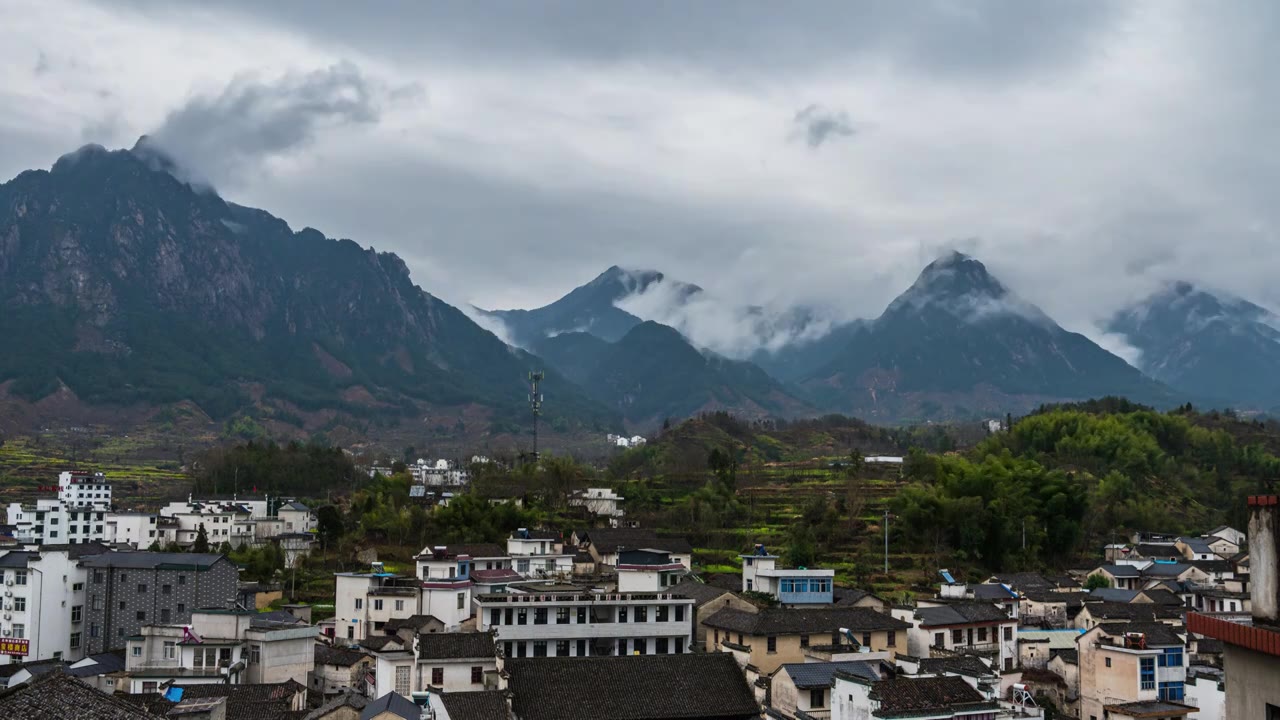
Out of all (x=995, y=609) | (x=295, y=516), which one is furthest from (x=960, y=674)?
(x=295, y=516)

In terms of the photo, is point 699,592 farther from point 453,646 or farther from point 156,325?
point 156,325

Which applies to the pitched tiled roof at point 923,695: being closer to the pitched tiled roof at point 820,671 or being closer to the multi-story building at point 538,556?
the pitched tiled roof at point 820,671

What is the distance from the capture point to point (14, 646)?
39.2 metres

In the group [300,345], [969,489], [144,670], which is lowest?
[144,670]

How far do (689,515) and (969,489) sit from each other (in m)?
14.8

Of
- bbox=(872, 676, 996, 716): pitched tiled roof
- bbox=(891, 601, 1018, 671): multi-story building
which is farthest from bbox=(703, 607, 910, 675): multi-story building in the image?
bbox=(872, 676, 996, 716): pitched tiled roof

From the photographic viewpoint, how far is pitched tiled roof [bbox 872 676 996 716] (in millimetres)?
22453

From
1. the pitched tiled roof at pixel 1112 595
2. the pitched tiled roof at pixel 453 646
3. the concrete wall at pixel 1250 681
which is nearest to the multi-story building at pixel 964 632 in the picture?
the pitched tiled roof at pixel 1112 595

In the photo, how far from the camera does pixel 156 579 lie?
3953 centimetres

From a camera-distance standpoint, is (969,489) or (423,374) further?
(423,374)

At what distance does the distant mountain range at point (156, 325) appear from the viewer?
483ft

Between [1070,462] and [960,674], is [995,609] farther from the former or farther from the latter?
[1070,462]

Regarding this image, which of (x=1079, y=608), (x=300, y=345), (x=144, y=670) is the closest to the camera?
(x=144, y=670)

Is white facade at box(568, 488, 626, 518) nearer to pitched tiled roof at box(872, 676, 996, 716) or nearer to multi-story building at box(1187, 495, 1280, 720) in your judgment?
pitched tiled roof at box(872, 676, 996, 716)
